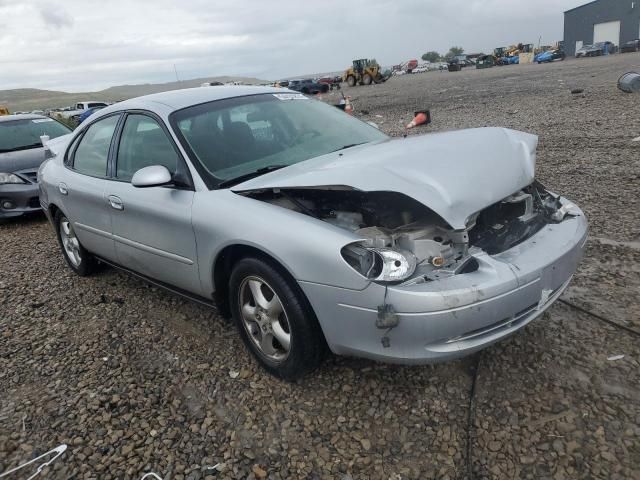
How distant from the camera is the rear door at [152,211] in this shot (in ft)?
9.98

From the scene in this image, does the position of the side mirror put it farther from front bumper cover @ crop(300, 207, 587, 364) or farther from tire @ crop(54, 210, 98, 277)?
tire @ crop(54, 210, 98, 277)

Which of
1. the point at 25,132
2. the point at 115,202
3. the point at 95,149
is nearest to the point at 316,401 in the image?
the point at 115,202

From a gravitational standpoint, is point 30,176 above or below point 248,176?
below

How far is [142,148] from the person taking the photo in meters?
3.52

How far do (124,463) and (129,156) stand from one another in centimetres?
212

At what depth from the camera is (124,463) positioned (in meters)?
2.39

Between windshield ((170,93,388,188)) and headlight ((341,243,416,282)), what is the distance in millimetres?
1042

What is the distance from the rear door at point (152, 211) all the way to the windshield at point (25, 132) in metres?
5.09

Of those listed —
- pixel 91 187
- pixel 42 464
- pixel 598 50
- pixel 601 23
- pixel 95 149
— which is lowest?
pixel 42 464

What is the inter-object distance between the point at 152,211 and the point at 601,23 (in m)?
65.1

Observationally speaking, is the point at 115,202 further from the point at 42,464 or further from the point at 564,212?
the point at 564,212

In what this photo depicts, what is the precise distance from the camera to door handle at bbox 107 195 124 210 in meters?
3.50

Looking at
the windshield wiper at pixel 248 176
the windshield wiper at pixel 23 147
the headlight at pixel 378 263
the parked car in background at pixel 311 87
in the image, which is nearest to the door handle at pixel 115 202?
the windshield wiper at pixel 248 176

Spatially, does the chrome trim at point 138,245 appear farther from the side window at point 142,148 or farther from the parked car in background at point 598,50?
the parked car in background at point 598,50
